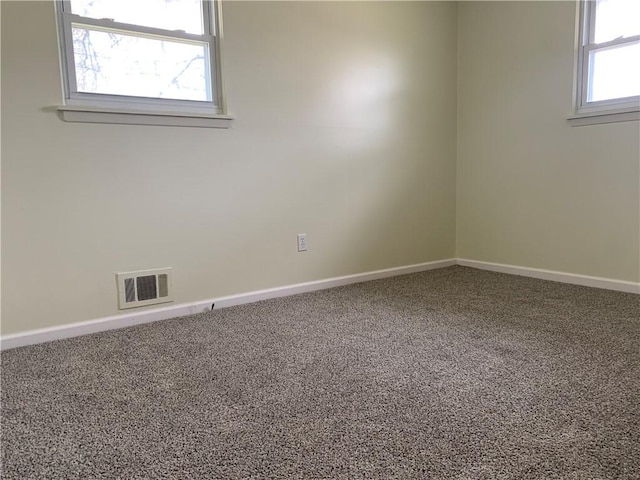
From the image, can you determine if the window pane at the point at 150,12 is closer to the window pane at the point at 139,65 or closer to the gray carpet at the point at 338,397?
the window pane at the point at 139,65

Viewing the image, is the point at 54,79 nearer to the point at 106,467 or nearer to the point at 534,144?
the point at 106,467

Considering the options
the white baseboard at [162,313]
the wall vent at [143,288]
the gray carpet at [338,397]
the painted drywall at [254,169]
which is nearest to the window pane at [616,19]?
the painted drywall at [254,169]

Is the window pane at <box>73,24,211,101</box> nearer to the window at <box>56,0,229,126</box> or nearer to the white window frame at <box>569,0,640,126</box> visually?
the window at <box>56,0,229,126</box>

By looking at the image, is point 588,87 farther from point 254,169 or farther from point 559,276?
point 254,169

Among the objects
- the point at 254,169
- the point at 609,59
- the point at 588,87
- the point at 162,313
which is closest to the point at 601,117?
the point at 588,87

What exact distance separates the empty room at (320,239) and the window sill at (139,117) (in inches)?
0.4

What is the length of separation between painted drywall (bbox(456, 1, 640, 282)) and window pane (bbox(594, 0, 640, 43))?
0.51 ft

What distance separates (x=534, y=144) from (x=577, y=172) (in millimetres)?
367

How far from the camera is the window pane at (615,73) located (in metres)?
2.64

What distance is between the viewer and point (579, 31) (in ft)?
9.27

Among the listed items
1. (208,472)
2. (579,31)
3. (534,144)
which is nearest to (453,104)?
(534,144)

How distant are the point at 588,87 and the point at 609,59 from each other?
187mm

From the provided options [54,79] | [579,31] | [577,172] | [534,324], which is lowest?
[534,324]

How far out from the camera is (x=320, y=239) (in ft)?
9.79
